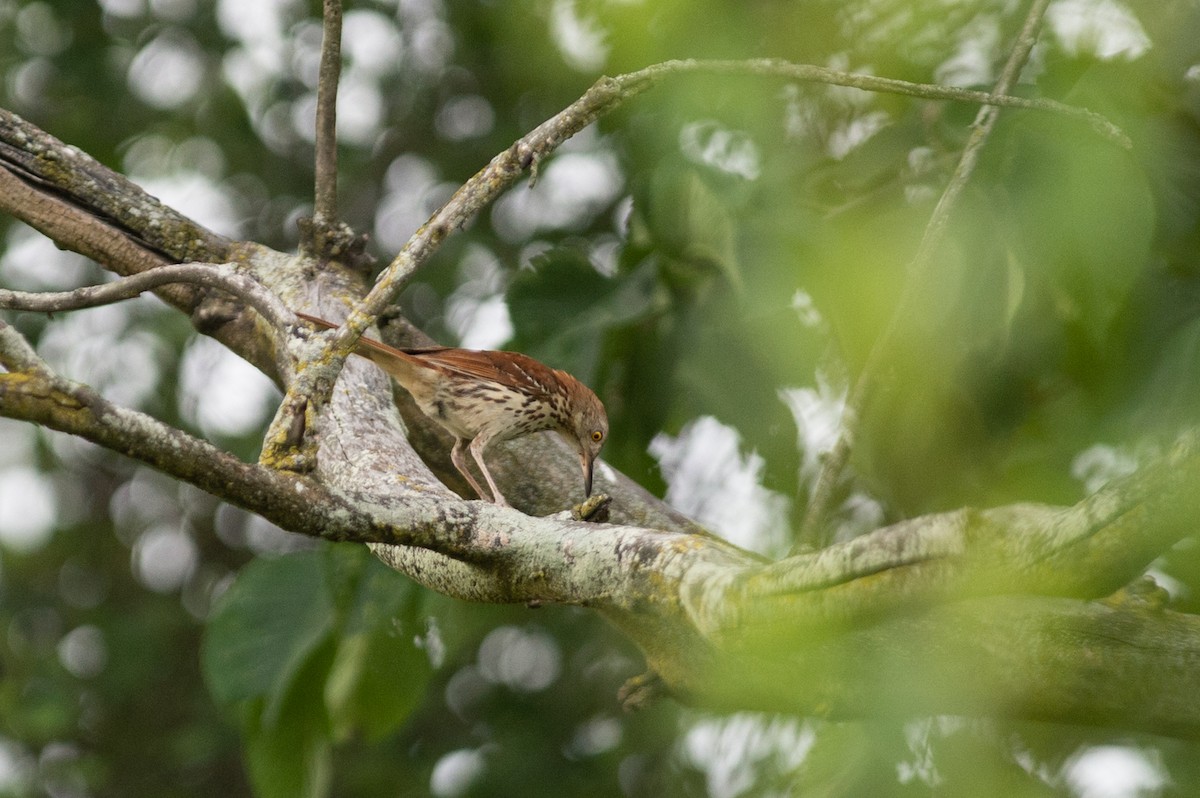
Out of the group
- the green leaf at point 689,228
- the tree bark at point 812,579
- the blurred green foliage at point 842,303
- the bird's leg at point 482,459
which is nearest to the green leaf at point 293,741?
the blurred green foliage at point 842,303

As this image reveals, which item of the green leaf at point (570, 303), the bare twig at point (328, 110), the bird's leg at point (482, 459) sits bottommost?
the bird's leg at point (482, 459)

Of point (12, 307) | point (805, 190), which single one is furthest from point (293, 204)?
point (12, 307)

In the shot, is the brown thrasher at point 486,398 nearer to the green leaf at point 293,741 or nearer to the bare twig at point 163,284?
the green leaf at point 293,741

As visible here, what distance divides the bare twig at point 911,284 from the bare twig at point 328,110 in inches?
62.5

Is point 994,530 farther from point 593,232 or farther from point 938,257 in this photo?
point 593,232

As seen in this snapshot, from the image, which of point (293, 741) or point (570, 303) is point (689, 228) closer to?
point (570, 303)

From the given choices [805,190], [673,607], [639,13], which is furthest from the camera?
[805,190]

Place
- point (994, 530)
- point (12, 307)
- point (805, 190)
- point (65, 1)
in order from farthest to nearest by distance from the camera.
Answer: point (65, 1), point (805, 190), point (12, 307), point (994, 530)

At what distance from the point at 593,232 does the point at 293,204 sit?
103 inches

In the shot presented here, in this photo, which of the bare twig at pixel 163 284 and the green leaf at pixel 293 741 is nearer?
the bare twig at pixel 163 284

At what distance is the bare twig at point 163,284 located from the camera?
2248 millimetres

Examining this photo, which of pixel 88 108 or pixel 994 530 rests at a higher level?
pixel 88 108

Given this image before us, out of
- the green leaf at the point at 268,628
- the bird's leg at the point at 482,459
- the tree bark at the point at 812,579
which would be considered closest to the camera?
the tree bark at the point at 812,579

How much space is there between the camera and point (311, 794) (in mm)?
3109
